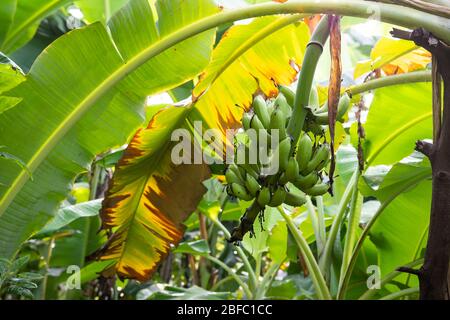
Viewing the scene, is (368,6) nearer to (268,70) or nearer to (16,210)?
(268,70)

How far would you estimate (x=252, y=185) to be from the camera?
1.08 metres

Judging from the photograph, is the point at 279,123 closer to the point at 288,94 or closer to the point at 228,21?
the point at 288,94

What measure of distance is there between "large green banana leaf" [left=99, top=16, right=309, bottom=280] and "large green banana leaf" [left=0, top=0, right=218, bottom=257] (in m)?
0.11

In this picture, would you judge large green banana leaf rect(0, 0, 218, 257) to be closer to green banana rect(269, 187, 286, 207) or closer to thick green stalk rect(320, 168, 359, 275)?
green banana rect(269, 187, 286, 207)

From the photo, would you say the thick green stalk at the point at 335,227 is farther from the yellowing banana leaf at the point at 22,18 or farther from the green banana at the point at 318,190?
the yellowing banana leaf at the point at 22,18

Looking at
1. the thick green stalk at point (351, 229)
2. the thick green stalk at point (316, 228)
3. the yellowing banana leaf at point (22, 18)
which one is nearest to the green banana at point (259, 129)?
the thick green stalk at point (351, 229)

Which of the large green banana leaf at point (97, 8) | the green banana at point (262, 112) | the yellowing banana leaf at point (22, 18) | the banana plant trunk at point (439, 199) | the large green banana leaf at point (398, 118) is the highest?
the large green banana leaf at point (97, 8)

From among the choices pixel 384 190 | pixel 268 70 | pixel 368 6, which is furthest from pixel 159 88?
pixel 384 190

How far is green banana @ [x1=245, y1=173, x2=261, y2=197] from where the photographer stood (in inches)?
42.4

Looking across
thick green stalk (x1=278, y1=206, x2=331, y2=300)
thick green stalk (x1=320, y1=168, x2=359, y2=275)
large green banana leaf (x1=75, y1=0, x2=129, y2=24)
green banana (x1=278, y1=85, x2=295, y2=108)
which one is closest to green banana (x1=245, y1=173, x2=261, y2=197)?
green banana (x1=278, y1=85, x2=295, y2=108)

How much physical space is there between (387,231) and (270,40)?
761 millimetres

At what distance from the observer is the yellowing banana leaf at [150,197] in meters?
1.49

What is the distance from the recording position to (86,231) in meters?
2.48

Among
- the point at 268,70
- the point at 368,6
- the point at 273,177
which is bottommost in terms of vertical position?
the point at 273,177
